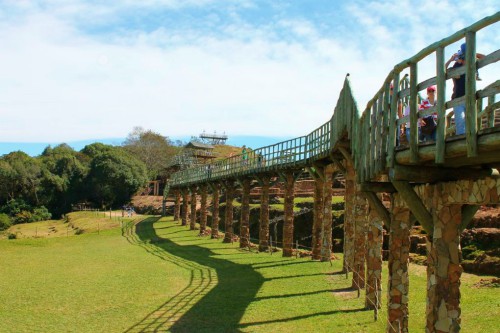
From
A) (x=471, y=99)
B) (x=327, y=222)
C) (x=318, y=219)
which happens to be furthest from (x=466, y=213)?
(x=318, y=219)

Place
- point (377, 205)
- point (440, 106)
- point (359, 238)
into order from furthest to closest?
point (359, 238) < point (377, 205) < point (440, 106)

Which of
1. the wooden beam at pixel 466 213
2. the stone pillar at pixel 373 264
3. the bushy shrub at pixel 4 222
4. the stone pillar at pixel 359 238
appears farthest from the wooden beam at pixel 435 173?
the bushy shrub at pixel 4 222

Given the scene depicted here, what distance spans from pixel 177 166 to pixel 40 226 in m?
22.8

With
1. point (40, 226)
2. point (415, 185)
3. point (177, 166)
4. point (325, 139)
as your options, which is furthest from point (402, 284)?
point (177, 166)

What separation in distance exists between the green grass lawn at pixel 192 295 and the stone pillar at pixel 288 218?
1.10 meters

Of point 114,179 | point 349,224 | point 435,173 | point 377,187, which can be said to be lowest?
point 349,224

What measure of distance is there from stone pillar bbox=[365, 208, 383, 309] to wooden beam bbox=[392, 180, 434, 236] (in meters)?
5.50

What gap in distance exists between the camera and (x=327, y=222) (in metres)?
21.5

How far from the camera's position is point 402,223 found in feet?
33.6

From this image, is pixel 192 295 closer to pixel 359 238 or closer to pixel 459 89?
pixel 359 238

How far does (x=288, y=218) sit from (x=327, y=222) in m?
4.03

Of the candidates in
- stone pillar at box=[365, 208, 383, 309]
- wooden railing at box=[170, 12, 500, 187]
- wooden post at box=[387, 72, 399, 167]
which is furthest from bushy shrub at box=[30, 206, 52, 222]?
wooden post at box=[387, 72, 399, 167]

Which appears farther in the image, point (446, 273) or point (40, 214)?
point (40, 214)

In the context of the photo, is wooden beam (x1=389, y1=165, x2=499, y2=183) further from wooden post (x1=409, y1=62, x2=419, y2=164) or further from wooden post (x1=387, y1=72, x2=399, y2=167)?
wooden post (x1=409, y1=62, x2=419, y2=164)
